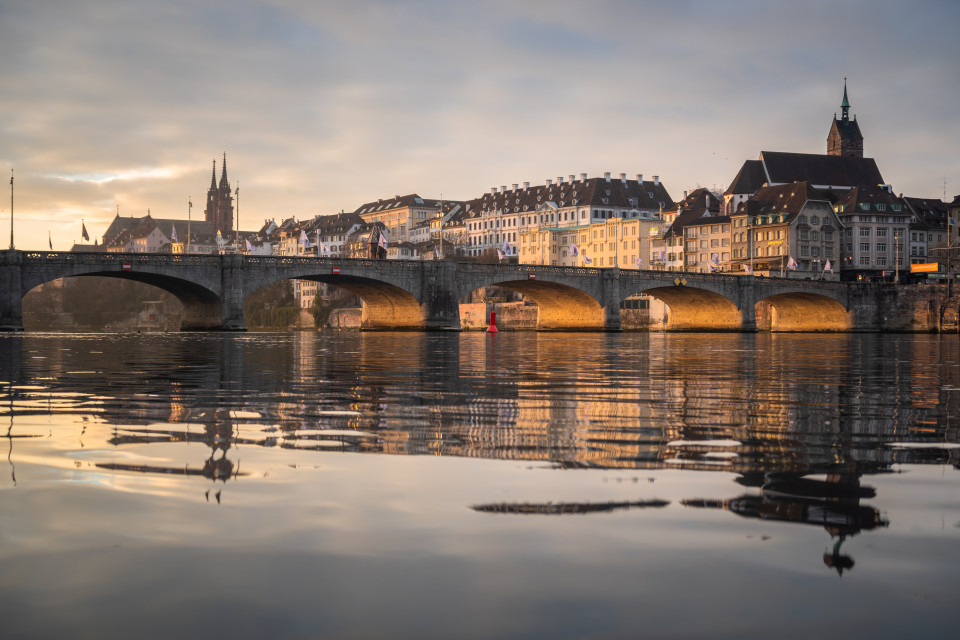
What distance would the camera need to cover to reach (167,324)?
149750 mm

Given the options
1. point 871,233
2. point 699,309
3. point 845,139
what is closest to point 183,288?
point 699,309

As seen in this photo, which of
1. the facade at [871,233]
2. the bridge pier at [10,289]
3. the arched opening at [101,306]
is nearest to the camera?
the bridge pier at [10,289]

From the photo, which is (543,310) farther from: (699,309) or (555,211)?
(555,211)

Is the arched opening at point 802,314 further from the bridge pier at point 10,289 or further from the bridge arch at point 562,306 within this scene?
the bridge pier at point 10,289

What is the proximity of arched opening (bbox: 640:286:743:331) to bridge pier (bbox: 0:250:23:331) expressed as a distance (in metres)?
51.4

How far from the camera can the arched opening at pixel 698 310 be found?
3745 inches

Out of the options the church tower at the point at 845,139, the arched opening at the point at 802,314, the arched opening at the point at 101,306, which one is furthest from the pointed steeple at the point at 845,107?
the arched opening at the point at 101,306

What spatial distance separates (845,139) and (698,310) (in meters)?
66.0

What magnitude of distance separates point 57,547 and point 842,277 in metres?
131

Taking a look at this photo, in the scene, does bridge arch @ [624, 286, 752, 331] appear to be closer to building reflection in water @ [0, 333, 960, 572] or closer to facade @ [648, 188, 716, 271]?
facade @ [648, 188, 716, 271]

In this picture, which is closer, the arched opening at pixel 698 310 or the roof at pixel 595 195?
the arched opening at pixel 698 310

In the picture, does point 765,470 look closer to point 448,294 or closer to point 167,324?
point 448,294

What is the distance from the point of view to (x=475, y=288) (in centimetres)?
8312

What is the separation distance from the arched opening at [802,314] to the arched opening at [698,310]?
7.50 meters
